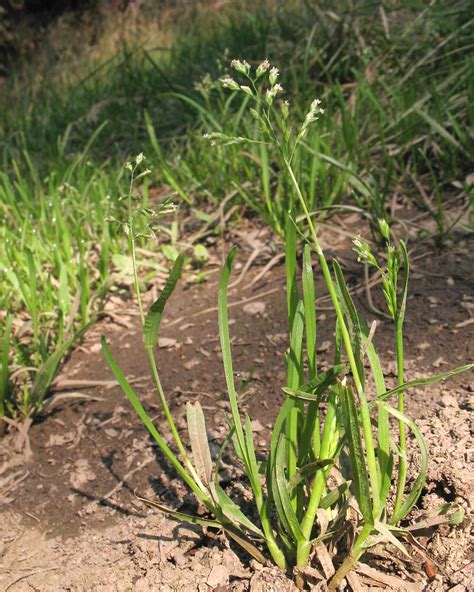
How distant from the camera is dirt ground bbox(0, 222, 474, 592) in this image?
52.4 inches

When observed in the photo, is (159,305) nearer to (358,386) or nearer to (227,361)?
(227,361)

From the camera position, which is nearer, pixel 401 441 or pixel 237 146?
pixel 401 441

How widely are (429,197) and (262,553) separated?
5.37 ft

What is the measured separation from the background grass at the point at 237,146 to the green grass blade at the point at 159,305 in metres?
0.97

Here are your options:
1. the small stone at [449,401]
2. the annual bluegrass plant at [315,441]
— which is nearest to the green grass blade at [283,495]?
the annual bluegrass plant at [315,441]

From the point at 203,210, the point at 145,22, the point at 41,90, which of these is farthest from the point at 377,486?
the point at 145,22

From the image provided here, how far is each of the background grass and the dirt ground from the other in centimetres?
20

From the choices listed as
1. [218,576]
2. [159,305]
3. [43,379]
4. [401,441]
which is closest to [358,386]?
[401,441]

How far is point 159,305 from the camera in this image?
3.67ft

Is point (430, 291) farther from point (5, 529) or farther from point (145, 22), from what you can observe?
point (145, 22)

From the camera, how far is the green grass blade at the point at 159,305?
109cm

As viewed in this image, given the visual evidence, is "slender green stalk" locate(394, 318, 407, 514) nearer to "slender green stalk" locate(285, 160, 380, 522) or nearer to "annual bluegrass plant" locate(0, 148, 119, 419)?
"slender green stalk" locate(285, 160, 380, 522)

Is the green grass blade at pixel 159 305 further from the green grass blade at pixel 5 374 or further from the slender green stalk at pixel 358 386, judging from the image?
the green grass blade at pixel 5 374

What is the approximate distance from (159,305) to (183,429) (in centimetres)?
69
